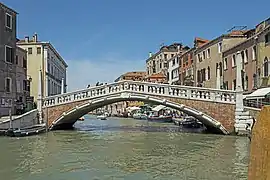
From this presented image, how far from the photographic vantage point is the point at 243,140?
47.5ft

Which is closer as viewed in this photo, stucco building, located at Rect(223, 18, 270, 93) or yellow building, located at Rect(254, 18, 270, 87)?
yellow building, located at Rect(254, 18, 270, 87)

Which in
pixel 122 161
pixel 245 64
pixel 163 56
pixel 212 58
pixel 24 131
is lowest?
pixel 122 161

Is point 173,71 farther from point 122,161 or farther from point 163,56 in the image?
point 122,161

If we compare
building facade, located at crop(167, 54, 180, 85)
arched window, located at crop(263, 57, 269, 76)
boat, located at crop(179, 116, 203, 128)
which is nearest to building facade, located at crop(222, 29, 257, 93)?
arched window, located at crop(263, 57, 269, 76)

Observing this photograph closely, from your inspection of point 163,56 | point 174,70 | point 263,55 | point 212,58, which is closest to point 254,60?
point 263,55

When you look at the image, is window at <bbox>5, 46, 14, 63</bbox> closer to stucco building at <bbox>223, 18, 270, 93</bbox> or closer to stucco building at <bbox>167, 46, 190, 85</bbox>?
stucco building at <bbox>223, 18, 270, 93</bbox>

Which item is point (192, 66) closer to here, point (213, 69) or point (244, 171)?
point (213, 69)

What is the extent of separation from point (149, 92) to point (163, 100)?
755 millimetres

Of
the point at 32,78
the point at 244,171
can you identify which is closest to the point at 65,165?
the point at 244,171

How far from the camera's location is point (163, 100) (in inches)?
690

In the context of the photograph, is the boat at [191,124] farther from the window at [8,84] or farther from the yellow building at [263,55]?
the window at [8,84]

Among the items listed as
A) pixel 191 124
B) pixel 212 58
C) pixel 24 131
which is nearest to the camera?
pixel 24 131

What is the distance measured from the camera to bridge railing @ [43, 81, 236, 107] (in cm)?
1662

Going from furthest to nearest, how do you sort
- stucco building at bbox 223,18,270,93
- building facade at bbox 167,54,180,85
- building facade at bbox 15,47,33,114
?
building facade at bbox 167,54,180,85 → building facade at bbox 15,47,33,114 → stucco building at bbox 223,18,270,93
